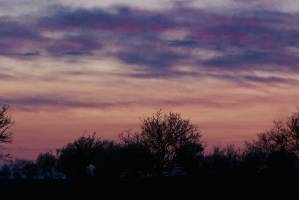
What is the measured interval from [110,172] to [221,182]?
199 feet

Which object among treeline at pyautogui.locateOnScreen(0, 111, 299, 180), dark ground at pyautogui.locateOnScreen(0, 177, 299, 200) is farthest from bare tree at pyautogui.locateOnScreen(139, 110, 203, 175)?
dark ground at pyautogui.locateOnScreen(0, 177, 299, 200)

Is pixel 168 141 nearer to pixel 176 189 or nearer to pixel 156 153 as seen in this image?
pixel 156 153

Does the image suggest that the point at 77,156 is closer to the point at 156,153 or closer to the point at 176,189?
the point at 156,153

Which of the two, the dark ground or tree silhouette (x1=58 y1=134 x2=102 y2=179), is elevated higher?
tree silhouette (x1=58 y1=134 x2=102 y2=179)

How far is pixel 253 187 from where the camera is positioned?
38.6m

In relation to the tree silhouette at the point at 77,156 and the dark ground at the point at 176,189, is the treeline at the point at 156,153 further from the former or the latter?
the dark ground at the point at 176,189

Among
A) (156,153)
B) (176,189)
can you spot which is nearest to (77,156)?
(156,153)

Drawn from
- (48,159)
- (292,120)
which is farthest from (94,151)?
(48,159)

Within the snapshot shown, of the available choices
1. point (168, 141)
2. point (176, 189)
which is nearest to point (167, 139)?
point (168, 141)

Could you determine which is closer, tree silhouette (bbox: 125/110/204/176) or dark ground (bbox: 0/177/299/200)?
dark ground (bbox: 0/177/299/200)

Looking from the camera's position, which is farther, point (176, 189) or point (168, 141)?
point (168, 141)

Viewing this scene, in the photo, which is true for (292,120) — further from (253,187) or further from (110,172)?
(253,187)

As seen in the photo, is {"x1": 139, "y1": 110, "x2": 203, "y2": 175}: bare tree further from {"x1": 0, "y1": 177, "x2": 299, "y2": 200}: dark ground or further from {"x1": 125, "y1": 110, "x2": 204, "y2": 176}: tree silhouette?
{"x1": 0, "y1": 177, "x2": 299, "y2": 200}: dark ground

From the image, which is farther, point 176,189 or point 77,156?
point 77,156
